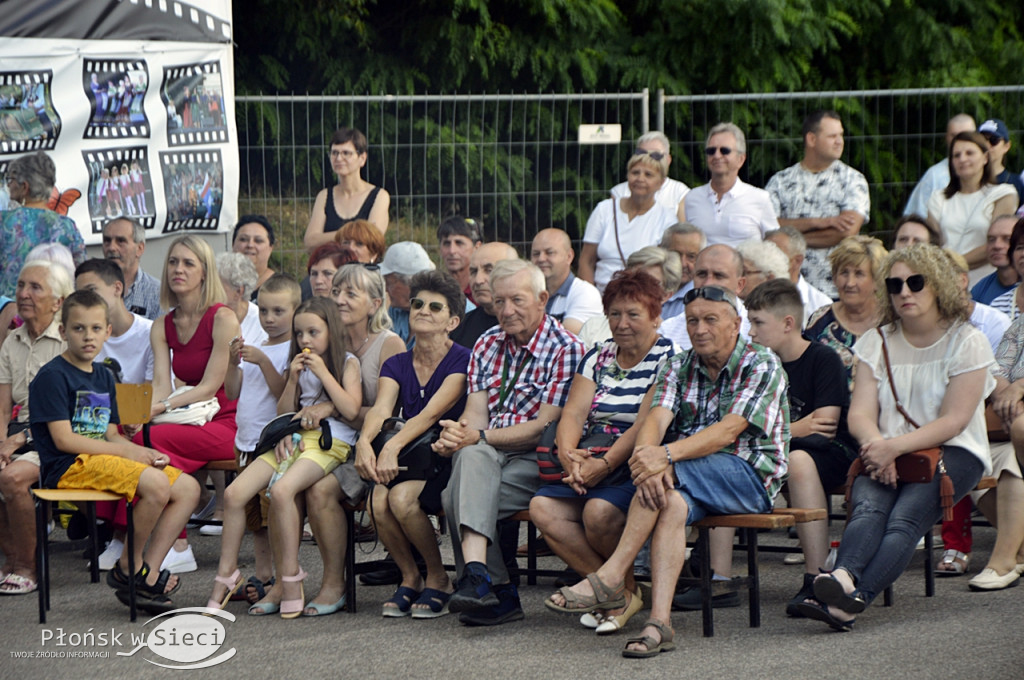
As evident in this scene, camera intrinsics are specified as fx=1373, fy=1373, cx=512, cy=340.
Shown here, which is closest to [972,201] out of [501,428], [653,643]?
[501,428]

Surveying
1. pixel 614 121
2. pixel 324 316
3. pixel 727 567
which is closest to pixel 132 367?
pixel 324 316

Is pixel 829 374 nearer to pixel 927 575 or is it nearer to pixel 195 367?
pixel 927 575

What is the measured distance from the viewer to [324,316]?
6102 mm

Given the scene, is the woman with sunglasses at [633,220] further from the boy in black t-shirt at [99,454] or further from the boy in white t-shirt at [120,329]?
the boy in black t-shirt at [99,454]

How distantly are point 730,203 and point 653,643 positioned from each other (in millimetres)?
4088

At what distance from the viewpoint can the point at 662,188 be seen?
8.76 meters

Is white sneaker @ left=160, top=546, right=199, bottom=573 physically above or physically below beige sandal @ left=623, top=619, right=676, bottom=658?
below

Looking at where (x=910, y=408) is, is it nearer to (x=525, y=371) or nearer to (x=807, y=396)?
(x=807, y=396)

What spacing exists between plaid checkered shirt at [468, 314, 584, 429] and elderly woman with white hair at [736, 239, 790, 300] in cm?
Answer: 137

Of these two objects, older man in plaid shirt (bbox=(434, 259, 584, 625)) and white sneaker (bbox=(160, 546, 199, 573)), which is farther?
white sneaker (bbox=(160, 546, 199, 573))

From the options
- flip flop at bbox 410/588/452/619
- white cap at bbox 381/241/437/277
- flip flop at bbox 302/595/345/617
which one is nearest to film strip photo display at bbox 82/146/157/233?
white cap at bbox 381/241/437/277

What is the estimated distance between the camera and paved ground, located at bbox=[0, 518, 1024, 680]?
4.76m

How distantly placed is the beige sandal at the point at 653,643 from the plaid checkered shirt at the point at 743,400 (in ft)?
2.30

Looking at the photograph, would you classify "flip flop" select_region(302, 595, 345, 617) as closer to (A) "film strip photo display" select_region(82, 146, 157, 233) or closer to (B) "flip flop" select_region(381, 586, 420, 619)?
(B) "flip flop" select_region(381, 586, 420, 619)
